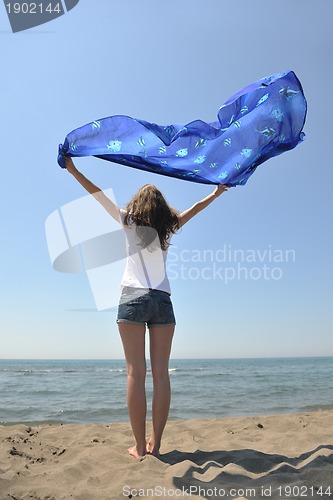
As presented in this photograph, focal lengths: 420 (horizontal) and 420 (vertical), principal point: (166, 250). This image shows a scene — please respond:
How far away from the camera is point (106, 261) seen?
504 cm

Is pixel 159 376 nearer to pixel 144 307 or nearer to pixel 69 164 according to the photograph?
pixel 144 307

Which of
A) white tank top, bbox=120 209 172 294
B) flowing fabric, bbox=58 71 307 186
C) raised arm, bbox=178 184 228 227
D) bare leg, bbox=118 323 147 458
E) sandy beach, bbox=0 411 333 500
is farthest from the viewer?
flowing fabric, bbox=58 71 307 186

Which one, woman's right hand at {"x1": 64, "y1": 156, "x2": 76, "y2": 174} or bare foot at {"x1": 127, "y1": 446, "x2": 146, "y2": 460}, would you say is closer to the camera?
bare foot at {"x1": 127, "y1": 446, "x2": 146, "y2": 460}

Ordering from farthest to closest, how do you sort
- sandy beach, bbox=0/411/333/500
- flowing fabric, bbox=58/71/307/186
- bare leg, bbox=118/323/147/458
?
1. flowing fabric, bbox=58/71/307/186
2. bare leg, bbox=118/323/147/458
3. sandy beach, bbox=0/411/333/500

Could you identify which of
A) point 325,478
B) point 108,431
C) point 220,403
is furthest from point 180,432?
point 220,403

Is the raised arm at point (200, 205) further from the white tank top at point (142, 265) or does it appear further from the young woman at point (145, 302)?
the white tank top at point (142, 265)

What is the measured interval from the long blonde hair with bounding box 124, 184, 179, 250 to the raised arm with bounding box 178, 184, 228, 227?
136 millimetres

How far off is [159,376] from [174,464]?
0.65 m

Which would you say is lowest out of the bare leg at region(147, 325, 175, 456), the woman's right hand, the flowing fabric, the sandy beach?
the sandy beach

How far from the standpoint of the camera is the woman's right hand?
3688 millimetres

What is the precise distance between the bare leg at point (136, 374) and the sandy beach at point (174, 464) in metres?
0.26

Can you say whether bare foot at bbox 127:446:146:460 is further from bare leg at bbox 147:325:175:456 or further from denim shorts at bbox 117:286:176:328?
denim shorts at bbox 117:286:176:328

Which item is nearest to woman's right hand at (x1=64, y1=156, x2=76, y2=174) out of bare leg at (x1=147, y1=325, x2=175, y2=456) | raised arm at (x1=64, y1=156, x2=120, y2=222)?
raised arm at (x1=64, y1=156, x2=120, y2=222)

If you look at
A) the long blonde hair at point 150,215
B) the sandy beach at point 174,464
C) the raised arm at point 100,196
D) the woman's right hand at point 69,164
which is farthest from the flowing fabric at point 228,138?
the sandy beach at point 174,464
